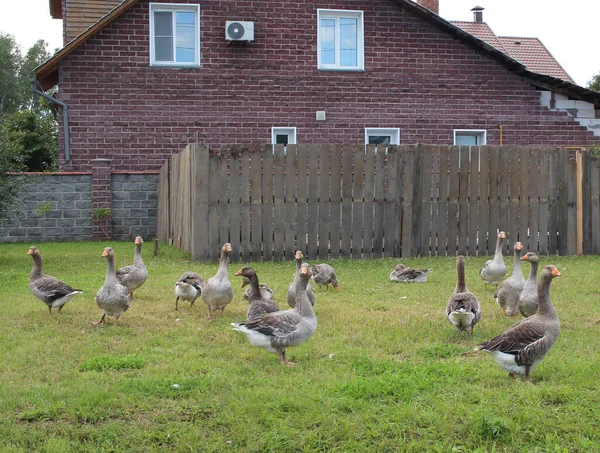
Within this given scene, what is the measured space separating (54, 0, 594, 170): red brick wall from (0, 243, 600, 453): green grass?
12.4 metres

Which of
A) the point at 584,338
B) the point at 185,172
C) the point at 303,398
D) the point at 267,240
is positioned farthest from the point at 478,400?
the point at 185,172

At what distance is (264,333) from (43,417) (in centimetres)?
232

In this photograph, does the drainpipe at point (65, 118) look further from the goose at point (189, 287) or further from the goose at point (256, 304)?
the goose at point (256, 304)

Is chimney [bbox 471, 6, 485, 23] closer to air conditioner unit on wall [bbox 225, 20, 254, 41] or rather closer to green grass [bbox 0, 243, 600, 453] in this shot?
air conditioner unit on wall [bbox 225, 20, 254, 41]

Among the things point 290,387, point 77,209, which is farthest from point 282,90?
point 290,387

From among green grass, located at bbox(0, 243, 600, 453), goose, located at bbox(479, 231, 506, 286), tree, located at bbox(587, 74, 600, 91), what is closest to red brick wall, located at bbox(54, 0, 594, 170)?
goose, located at bbox(479, 231, 506, 286)

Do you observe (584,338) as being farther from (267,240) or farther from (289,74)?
(289,74)

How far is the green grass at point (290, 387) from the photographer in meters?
5.38

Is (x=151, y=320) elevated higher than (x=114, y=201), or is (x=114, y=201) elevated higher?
(x=114, y=201)

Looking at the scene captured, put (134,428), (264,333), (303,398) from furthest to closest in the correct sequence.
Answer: (264,333)
(303,398)
(134,428)

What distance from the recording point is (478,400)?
238 inches

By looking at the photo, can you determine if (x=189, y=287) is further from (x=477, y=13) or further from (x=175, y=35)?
(x=477, y=13)

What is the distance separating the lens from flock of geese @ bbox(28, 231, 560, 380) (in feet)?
21.4

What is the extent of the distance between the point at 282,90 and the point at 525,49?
46.5 ft
